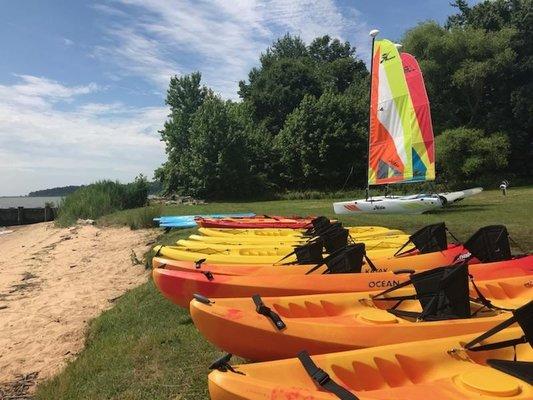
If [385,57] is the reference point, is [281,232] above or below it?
below

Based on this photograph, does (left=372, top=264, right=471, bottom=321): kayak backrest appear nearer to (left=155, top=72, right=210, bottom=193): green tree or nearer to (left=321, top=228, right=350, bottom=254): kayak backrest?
(left=321, top=228, right=350, bottom=254): kayak backrest

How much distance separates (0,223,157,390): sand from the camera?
6.25 metres

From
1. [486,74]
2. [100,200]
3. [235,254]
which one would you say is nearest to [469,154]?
[486,74]

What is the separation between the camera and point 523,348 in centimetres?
328

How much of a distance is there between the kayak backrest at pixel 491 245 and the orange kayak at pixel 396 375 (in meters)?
2.57

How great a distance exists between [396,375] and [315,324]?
30.9 inches

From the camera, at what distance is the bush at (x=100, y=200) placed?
23344mm

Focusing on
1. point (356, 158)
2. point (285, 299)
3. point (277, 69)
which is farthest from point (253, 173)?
point (285, 299)

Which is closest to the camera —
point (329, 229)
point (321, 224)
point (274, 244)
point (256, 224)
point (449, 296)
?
point (449, 296)

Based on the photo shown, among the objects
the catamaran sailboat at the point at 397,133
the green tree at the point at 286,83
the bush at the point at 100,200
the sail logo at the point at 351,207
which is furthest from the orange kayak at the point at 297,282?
the green tree at the point at 286,83

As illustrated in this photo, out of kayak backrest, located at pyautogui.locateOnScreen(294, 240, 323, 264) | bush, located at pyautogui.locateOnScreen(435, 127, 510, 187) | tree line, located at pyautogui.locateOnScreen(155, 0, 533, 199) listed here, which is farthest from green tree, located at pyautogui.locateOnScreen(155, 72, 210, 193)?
kayak backrest, located at pyautogui.locateOnScreen(294, 240, 323, 264)

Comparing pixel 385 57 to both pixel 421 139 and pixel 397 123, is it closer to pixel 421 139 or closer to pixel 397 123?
pixel 397 123

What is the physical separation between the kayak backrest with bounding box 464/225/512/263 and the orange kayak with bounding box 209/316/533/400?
2.57m

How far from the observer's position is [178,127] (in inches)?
1533
